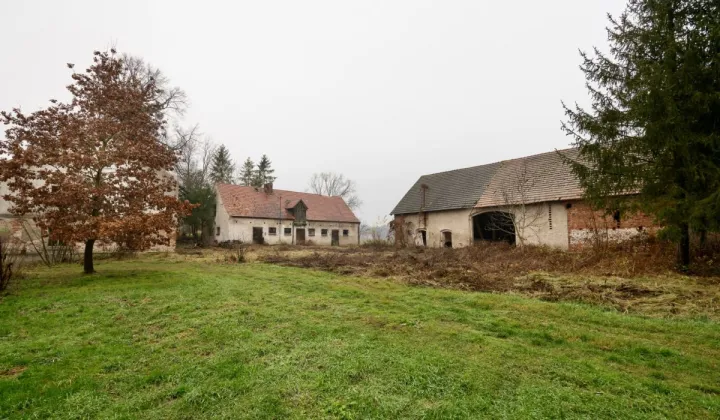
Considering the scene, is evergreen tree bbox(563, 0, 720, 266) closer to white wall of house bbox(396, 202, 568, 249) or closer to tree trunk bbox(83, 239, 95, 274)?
white wall of house bbox(396, 202, 568, 249)

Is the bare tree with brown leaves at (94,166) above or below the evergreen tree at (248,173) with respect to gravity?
below

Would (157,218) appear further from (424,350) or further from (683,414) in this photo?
(683,414)

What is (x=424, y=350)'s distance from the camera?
4.48 m

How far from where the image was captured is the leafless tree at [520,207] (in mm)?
19609

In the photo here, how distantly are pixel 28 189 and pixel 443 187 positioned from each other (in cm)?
2389

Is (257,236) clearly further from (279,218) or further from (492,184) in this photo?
(492,184)

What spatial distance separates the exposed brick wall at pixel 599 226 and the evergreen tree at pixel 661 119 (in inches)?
98.7

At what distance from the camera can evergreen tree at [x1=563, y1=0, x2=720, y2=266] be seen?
10.3 metres

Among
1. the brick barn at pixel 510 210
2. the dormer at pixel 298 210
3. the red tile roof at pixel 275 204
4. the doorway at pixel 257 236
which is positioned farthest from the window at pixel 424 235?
the doorway at pixel 257 236

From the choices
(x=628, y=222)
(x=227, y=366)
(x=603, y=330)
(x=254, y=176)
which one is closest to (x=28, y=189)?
(x=227, y=366)

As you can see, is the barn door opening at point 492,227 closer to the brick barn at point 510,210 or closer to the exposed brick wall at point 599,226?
the brick barn at point 510,210

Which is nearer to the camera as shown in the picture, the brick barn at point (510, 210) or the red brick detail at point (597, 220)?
the red brick detail at point (597, 220)

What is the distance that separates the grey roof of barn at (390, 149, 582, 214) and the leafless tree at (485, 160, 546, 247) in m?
0.08

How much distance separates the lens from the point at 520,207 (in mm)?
→ 20531
